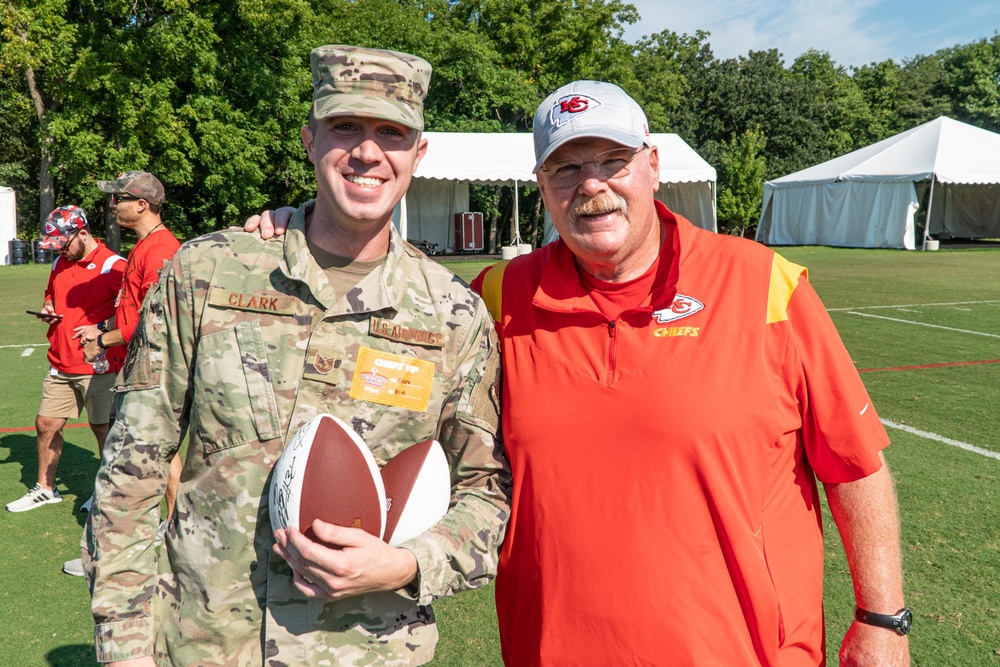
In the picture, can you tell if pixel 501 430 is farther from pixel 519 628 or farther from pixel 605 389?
pixel 519 628

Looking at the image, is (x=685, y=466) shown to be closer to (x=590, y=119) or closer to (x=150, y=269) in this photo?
(x=590, y=119)

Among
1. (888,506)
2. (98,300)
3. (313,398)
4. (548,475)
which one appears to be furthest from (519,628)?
(98,300)

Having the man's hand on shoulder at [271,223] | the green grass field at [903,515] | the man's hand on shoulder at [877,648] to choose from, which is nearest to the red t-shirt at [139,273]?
the green grass field at [903,515]

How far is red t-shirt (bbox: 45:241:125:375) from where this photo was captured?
20.2ft

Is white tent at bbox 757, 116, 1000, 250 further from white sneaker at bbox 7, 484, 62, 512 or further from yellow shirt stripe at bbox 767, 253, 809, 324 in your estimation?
yellow shirt stripe at bbox 767, 253, 809, 324

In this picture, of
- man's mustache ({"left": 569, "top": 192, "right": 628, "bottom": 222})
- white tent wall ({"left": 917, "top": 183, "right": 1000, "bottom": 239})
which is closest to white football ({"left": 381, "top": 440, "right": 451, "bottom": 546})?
man's mustache ({"left": 569, "top": 192, "right": 628, "bottom": 222})

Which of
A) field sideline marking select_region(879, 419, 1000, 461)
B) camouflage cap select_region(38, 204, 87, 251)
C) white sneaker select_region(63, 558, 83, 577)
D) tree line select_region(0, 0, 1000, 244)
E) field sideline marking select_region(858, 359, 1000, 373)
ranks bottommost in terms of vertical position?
white sneaker select_region(63, 558, 83, 577)

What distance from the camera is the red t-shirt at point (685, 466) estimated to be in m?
2.14

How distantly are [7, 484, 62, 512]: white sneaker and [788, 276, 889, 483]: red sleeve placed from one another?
19.1 ft

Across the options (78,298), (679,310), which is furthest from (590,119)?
(78,298)

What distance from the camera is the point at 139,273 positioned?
553 cm

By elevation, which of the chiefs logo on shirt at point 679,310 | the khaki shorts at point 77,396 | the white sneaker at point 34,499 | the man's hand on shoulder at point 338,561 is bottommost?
the white sneaker at point 34,499

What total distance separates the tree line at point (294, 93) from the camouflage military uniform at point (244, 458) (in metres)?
29.2

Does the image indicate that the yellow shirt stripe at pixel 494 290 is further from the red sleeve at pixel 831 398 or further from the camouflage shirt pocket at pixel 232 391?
the red sleeve at pixel 831 398
